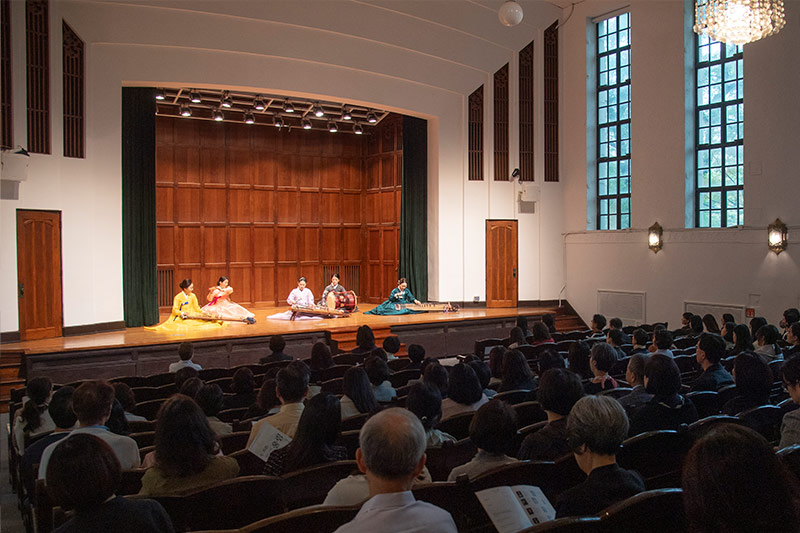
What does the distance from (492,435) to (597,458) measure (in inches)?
20.4

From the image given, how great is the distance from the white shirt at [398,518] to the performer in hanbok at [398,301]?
1140cm

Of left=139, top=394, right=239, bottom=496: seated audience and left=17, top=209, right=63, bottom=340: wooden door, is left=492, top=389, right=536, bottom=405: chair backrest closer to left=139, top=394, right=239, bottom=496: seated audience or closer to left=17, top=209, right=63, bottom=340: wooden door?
left=139, top=394, right=239, bottom=496: seated audience

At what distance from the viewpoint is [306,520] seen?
210cm

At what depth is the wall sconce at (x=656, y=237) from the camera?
12.8 m

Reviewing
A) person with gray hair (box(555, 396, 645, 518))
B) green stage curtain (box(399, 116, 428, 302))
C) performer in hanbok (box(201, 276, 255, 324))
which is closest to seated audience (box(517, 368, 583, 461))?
person with gray hair (box(555, 396, 645, 518))

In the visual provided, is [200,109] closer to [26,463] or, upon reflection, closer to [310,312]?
[310,312]

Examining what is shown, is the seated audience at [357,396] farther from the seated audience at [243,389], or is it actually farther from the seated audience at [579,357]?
the seated audience at [579,357]

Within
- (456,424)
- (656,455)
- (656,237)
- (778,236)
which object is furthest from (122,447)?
(656,237)

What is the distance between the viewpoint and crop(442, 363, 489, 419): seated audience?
3.99 meters

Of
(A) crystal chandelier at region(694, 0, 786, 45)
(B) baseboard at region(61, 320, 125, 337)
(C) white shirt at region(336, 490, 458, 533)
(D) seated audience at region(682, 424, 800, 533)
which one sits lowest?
(B) baseboard at region(61, 320, 125, 337)

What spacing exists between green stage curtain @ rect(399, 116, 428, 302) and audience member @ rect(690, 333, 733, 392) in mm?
9726

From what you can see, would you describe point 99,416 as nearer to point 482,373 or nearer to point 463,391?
point 463,391

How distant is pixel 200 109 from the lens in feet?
48.9

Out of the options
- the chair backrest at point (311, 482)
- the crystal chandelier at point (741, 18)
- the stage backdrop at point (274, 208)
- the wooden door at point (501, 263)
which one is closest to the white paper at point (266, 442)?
the chair backrest at point (311, 482)
